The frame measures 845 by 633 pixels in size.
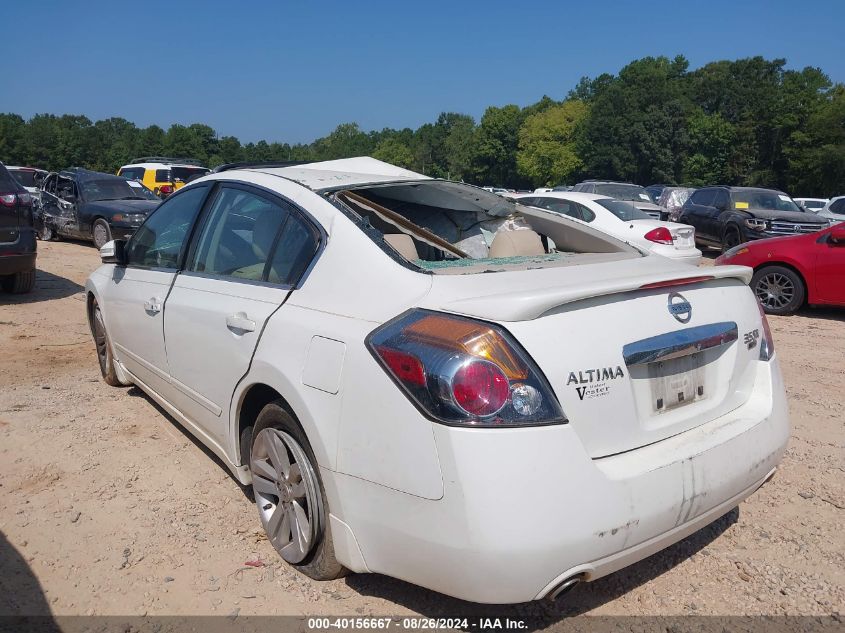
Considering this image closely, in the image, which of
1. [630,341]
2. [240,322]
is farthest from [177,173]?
[630,341]

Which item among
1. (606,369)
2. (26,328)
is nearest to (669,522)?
(606,369)

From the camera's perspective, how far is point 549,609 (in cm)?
258

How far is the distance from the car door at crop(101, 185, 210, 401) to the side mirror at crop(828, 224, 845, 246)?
25.2ft

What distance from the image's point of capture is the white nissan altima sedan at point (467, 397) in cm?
201

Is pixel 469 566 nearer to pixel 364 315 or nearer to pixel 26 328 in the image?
pixel 364 315

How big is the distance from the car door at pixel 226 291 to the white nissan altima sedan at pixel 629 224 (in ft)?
22.8

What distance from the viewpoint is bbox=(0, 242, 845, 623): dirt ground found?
8.59 feet

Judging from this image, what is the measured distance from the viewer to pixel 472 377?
203 centimetres

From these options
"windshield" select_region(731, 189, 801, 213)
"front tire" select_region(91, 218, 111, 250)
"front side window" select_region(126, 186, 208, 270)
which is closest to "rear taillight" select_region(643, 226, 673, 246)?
"windshield" select_region(731, 189, 801, 213)

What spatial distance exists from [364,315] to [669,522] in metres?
1.26

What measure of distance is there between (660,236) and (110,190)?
448 inches

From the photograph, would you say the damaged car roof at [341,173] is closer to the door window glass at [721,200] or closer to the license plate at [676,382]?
the license plate at [676,382]

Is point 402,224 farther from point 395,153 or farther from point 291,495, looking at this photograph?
point 395,153

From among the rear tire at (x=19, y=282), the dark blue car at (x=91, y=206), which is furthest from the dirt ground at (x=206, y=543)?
the dark blue car at (x=91, y=206)
